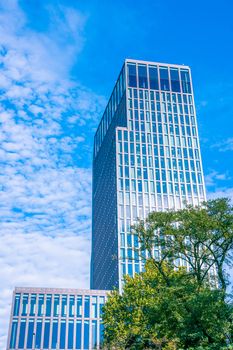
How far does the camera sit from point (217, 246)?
3569 centimetres

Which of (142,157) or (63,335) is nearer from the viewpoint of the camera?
(63,335)

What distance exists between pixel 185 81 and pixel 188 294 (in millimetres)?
88599

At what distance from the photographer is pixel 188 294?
33312 millimetres

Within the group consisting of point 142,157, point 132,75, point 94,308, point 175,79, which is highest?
point 175,79

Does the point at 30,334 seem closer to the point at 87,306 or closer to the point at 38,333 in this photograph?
the point at 38,333

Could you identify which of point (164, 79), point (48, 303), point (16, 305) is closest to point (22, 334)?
point (16, 305)

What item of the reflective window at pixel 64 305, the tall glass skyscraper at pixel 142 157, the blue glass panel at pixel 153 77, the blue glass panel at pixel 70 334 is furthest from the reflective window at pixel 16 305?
the blue glass panel at pixel 153 77

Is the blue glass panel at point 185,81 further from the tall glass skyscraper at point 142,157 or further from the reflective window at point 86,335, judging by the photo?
the reflective window at point 86,335

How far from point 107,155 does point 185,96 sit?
2549 cm

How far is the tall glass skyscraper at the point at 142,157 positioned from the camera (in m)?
95.6

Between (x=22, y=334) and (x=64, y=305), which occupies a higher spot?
(x=64, y=305)

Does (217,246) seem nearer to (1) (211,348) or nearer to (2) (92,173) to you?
(1) (211,348)

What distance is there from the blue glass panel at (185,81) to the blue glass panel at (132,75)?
1313cm

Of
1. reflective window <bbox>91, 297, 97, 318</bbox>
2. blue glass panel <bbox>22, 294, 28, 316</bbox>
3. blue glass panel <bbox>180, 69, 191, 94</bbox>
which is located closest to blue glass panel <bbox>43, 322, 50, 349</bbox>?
blue glass panel <bbox>22, 294, 28, 316</bbox>
